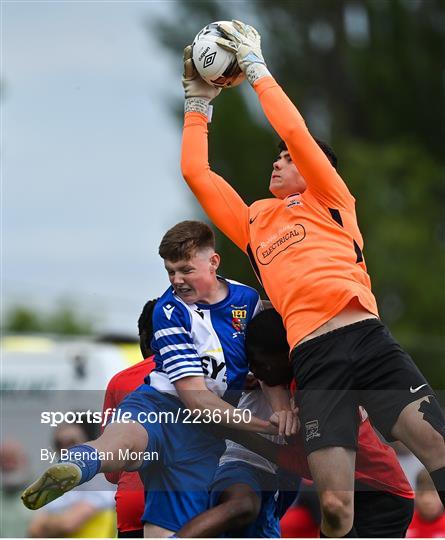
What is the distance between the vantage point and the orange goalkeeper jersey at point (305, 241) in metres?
6.12

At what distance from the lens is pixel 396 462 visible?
255 inches

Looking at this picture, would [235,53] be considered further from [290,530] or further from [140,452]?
[290,530]

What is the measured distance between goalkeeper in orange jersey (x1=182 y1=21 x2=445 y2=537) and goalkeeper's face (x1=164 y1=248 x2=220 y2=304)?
0.26m

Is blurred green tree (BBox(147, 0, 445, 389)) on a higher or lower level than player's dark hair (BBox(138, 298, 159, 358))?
higher

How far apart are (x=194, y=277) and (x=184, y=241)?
7.3 inches

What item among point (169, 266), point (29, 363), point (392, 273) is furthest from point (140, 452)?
point (392, 273)

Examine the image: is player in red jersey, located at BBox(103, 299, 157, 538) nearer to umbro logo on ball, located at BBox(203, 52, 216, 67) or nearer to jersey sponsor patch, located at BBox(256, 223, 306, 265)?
jersey sponsor patch, located at BBox(256, 223, 306, 265)

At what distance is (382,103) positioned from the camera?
33.0 m

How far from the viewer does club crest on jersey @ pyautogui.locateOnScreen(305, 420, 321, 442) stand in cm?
598

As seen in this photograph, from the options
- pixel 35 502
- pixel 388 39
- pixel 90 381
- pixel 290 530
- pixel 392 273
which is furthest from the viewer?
pixel 388 39

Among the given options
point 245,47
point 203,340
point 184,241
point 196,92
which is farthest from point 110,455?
point 245,47

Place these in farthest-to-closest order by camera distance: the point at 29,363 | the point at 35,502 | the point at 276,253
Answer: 1. the point at 29,363
2. the point at 276,253
3. the point at 35,502

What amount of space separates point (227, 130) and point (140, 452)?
19151 millimetres

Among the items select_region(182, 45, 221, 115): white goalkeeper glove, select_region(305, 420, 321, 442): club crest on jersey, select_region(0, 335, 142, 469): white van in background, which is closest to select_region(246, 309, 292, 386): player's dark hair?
select_region(305, 420, 321, 442): club crest on jersey
